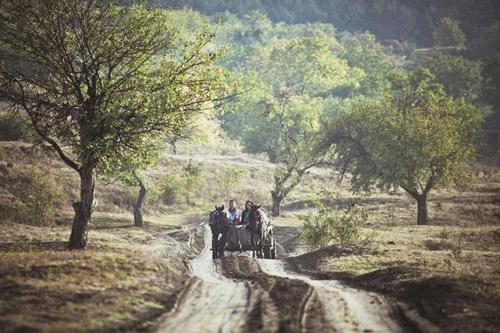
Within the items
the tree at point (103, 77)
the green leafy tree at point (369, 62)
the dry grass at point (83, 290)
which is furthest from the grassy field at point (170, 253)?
the green leafy tree at point (369, 62)

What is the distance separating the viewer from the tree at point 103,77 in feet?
74.3

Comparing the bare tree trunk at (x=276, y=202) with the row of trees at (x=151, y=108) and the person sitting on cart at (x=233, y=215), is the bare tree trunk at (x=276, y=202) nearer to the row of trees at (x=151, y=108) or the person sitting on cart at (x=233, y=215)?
the row of trees at (x=151, y=108)

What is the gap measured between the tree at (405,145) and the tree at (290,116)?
9.74 feet

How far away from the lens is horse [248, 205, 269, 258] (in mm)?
27173

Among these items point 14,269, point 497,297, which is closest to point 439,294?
point 497,297

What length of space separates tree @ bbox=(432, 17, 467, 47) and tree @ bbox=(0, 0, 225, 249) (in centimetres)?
17000

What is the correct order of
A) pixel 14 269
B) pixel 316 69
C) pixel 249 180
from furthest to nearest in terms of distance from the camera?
pixel 316 69 → pixel 249 180 → pixel 14 269

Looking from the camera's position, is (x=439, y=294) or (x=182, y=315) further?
(x=439, y=294)

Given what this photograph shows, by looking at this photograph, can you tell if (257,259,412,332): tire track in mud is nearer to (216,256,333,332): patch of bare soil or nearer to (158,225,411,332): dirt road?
(158,225,411,332): dirt road

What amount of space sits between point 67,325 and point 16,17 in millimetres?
14673

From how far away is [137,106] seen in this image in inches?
891

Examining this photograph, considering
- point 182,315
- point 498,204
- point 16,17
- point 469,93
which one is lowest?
point 182,315

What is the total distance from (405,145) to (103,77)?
2798 cm

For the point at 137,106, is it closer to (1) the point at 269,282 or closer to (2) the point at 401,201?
(1) the point at 269,282
